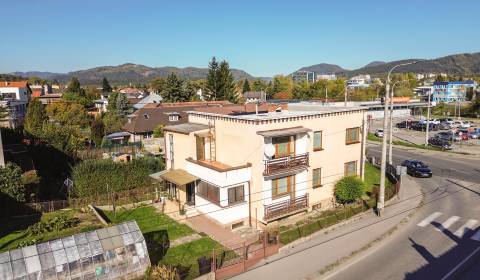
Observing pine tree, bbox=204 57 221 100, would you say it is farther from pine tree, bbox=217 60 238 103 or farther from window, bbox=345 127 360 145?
window, bbox=345 127 360 145

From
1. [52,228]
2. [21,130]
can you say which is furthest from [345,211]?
[21,130]

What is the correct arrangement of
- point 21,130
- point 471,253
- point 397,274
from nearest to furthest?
1. point 397,274
2. point 471,253
3. point 21,130

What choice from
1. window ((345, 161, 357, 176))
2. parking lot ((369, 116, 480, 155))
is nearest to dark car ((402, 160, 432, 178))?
window ((345, 161, 357, 176))

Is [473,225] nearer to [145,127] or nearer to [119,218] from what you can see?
[119,218]

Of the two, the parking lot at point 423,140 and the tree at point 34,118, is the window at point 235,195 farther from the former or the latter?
the parking lot at point 423,140

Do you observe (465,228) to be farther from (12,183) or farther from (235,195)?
(12,183)

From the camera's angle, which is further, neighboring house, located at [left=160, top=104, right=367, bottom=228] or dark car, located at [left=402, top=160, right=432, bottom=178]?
Answer: dark car, located at [left=402, top=160, right=432, bottom=178]

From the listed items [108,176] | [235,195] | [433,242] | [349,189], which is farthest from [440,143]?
[108,176]
